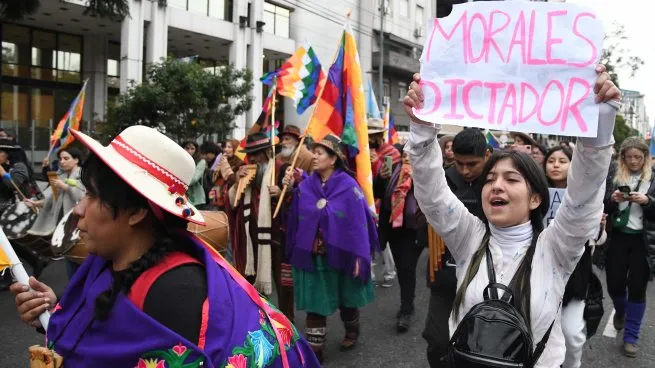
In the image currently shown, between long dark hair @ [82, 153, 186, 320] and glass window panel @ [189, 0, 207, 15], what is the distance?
24177 mm

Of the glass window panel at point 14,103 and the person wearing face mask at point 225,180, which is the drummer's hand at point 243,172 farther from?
the glass window panel at point 14,103

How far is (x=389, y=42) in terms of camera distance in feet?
123

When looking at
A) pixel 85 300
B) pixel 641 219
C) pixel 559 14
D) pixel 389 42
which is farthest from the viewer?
pixel 389 42

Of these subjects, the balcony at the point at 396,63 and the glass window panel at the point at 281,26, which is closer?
the glass window panel at the point at 281,26

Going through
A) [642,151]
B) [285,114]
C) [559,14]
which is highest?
[285,114]

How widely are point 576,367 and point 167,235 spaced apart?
2.63 m

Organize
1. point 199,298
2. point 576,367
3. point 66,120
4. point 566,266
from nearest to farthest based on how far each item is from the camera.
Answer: point 199,298
point 566,266
point 576,367
point 66,120

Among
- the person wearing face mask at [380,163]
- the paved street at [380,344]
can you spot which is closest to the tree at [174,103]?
the person wearing face mask at [380,163]

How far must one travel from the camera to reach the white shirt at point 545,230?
193 cm

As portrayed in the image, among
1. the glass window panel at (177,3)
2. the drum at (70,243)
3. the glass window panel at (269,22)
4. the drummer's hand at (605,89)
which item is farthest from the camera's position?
the glass window panel at (269,22)

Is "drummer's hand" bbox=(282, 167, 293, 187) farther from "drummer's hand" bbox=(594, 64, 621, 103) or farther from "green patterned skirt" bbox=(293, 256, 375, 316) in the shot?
"drummer's hand" bbox=(594, 64, 621, 103)

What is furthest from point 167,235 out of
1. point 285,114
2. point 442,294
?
point 285,114

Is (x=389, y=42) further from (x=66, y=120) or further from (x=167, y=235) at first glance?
(x=167, y=235)

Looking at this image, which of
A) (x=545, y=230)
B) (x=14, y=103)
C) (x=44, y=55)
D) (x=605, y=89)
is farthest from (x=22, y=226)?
(x=44, y=55)
